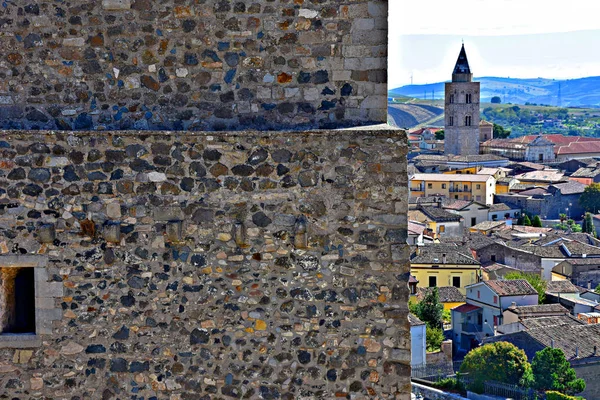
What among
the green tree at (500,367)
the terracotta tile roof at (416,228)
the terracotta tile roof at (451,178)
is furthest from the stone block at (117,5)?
the terracotta tile roof at (451,178)

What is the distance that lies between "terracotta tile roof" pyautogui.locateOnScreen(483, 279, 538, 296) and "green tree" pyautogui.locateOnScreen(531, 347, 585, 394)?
8748 millimetres

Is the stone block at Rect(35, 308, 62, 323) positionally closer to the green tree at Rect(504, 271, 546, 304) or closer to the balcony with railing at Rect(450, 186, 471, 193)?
the green tree at Rect(504, 271, 546, 304)

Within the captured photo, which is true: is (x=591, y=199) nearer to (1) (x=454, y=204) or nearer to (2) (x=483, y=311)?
(1) (x=454, y=204)

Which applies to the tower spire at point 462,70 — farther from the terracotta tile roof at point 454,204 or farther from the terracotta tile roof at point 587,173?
the terracotta tile roof at point 454,204

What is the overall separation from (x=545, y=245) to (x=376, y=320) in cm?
5946

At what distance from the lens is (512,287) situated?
49531mm

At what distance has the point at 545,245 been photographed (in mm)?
62312

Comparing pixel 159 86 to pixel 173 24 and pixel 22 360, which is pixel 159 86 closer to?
pixel 173 24

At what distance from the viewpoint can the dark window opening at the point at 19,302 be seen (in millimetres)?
5328

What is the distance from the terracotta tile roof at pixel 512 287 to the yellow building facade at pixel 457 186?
37284mm

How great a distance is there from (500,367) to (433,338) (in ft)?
17.1

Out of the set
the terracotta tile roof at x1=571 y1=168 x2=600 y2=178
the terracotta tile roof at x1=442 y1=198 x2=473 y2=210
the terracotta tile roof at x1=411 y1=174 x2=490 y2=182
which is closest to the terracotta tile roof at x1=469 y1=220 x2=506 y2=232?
the terracotta tile roof at x1=442 y1=198 x2=473 y2=210

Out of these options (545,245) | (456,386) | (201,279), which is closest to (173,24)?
(201,279)

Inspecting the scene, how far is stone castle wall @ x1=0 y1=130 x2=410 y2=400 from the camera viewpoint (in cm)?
503
